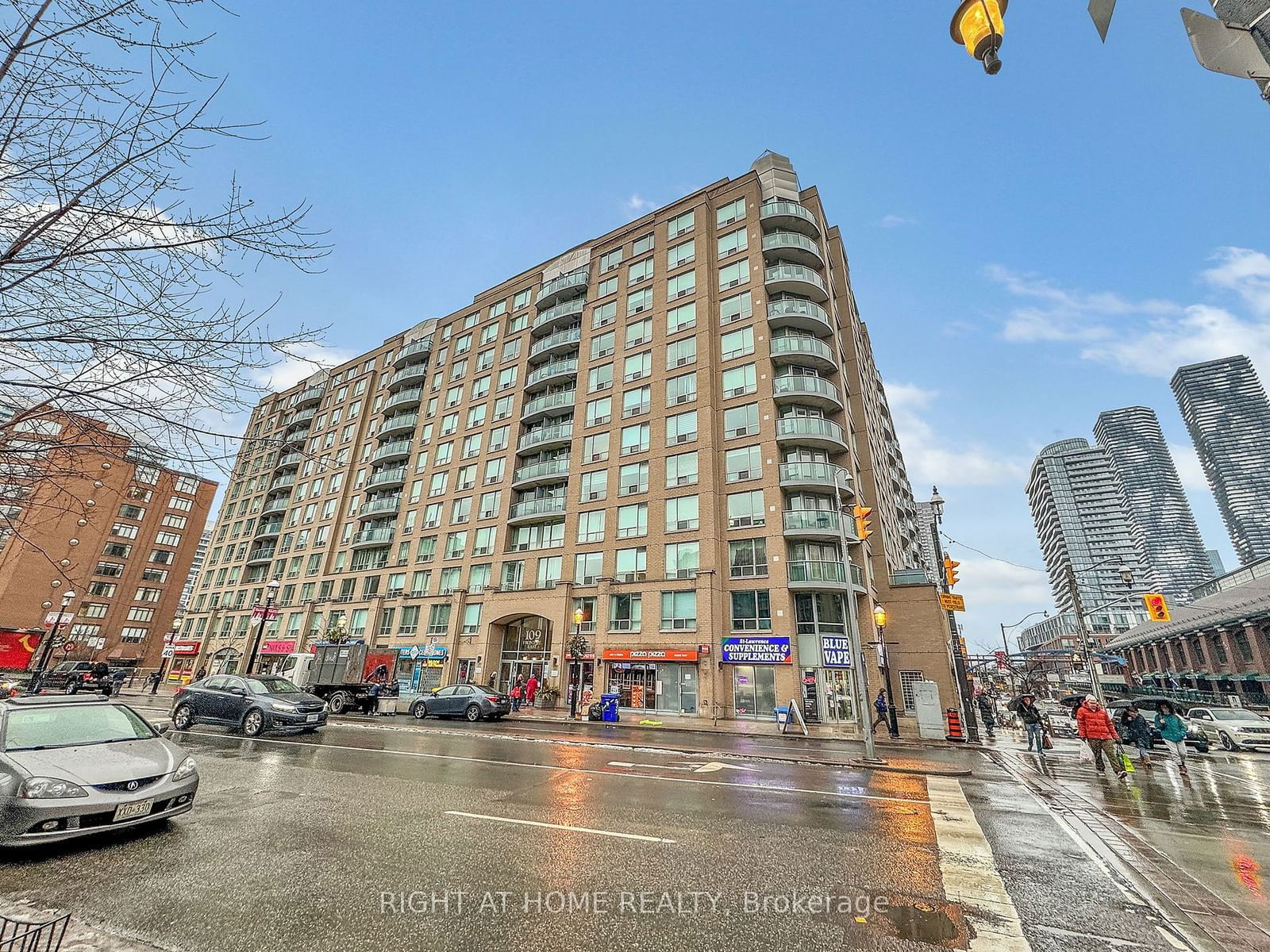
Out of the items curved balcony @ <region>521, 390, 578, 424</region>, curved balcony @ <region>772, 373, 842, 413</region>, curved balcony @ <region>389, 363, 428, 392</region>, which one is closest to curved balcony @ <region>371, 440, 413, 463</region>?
curved balcony @ <region>389, 363, 428, 392</region>

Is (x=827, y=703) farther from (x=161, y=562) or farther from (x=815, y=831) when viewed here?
(x=161, y=562)

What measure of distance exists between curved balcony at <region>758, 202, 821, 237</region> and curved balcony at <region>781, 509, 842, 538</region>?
20896 millimetres

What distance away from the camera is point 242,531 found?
59.4 meters

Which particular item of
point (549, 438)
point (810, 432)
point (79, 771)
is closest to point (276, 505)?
point (549, 438)

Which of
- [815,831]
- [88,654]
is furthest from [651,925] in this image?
[88,654]

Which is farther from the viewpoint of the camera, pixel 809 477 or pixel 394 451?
pixel 394 451

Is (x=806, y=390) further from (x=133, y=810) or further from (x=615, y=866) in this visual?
(x=133, y=810)

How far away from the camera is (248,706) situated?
559 inches

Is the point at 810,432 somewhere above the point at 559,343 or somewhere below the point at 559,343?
below

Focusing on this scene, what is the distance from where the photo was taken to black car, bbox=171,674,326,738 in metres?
14.0

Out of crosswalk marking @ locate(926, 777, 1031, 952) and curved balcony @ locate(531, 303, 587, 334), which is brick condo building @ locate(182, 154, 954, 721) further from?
crosswalk marking @ locate(926, 777, 1031, 952)

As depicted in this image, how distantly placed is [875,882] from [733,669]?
79.2 feet

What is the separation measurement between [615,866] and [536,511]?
109 ft

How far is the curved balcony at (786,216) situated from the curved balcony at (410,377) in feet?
113
